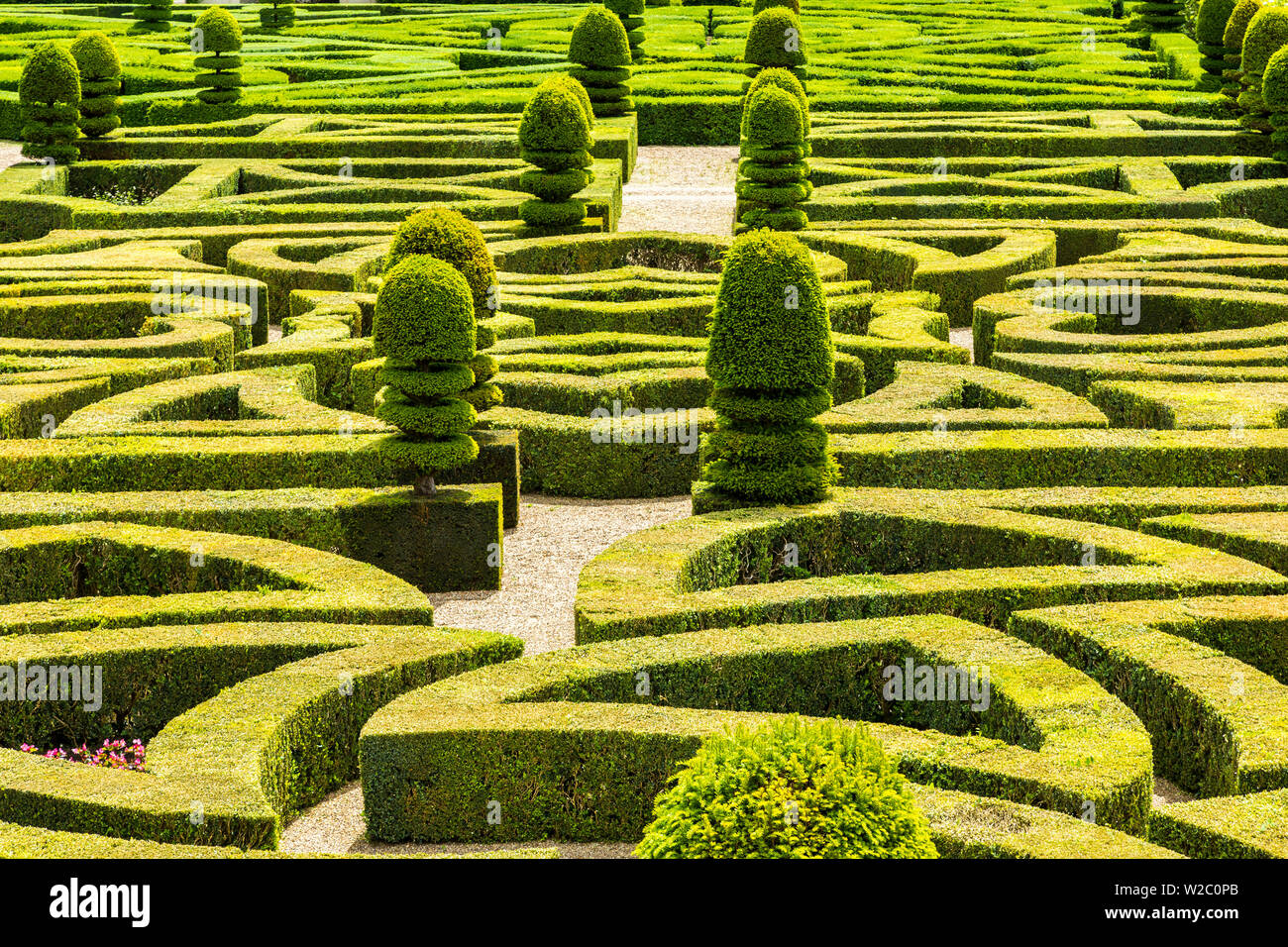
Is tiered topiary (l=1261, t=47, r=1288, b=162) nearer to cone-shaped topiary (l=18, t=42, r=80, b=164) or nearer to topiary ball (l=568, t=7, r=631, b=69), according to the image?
topiary ball (l=568, t=7, r=631, b=69)

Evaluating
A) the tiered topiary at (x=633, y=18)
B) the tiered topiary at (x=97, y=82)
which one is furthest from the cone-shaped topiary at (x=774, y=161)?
the tiered topiary at (x=633, y=18)

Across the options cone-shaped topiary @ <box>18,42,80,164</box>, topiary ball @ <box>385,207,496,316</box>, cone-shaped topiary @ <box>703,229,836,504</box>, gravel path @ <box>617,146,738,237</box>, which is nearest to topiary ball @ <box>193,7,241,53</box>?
cone-shaped topiary @ <box>18,42,80,164</box>

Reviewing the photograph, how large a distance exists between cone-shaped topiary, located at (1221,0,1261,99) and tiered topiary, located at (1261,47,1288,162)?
363 cm

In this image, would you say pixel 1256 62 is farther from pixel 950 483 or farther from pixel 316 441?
pixel 316 441

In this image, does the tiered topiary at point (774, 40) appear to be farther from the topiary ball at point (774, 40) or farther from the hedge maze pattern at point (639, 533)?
the hedge maze pattern at point (639, 533)

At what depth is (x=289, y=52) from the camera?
149 ft

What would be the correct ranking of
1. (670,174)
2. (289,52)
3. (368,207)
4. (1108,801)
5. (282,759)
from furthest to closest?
(289,52), (670,174), (368,207), (282,759), (1108,801)

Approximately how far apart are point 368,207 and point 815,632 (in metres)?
16.6

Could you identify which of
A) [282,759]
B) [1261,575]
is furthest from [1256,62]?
[282,759]

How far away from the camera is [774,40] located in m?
30.5

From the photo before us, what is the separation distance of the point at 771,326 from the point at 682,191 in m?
18.4

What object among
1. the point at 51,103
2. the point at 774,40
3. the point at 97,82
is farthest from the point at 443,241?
the point at 97,82

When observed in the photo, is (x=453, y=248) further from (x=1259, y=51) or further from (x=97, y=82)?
(x=1259, y=51)

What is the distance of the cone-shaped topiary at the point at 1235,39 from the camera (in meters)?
31.5
